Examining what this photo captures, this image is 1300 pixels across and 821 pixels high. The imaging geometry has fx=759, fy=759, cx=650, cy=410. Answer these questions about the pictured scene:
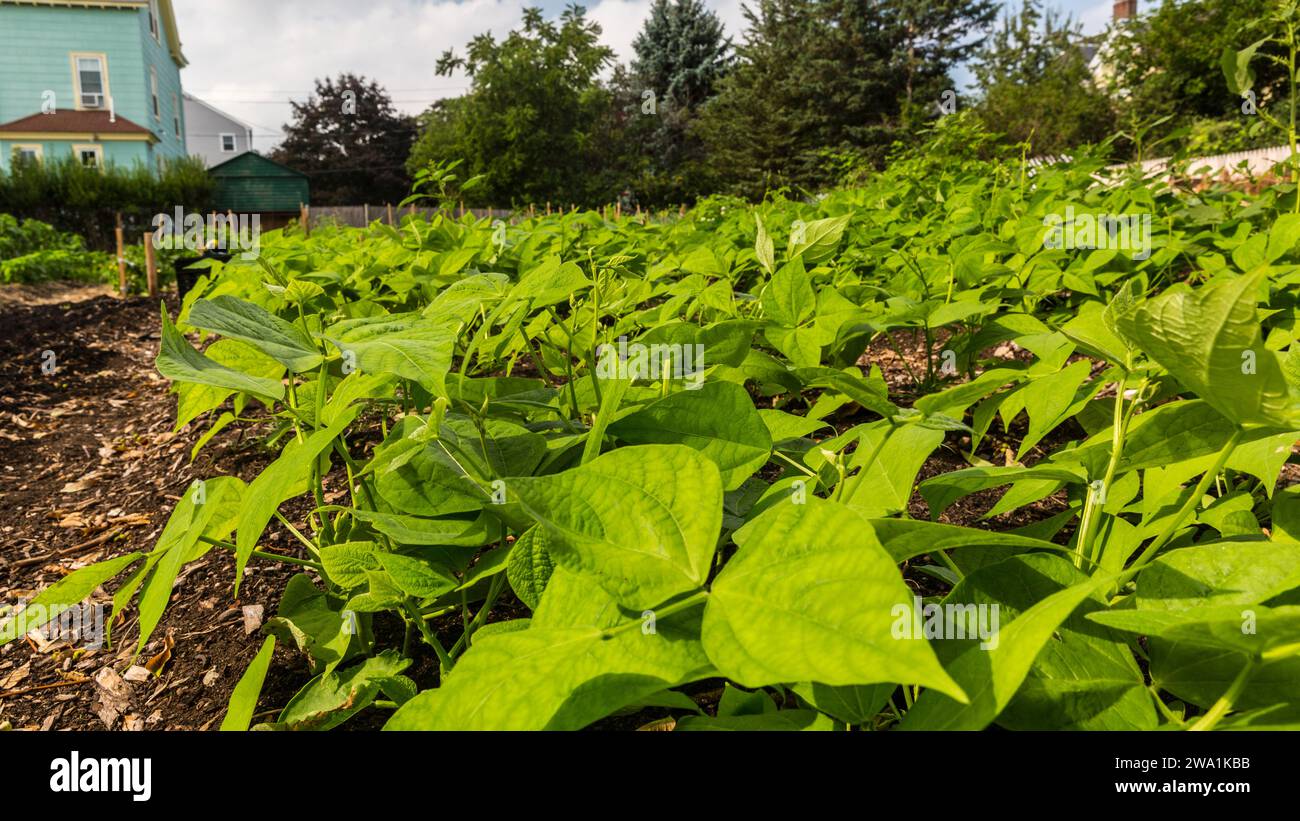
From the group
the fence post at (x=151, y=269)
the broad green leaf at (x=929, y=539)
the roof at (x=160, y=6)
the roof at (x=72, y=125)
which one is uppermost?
the roof at (x=160, y=6)

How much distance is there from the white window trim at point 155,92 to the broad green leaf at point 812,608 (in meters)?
33.1

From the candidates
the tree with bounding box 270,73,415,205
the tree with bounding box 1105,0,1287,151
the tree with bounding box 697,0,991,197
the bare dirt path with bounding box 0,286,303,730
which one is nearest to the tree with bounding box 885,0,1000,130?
the tree with bounding box 697,0,991,197

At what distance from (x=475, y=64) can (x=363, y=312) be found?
34043mm

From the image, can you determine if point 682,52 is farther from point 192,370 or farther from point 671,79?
point 192,370

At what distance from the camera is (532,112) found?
101 feet

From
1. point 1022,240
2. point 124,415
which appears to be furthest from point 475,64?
point 1022,240

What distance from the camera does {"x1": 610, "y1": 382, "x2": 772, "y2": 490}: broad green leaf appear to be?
0.81 metres

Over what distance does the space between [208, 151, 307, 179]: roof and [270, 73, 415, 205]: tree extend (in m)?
7.96

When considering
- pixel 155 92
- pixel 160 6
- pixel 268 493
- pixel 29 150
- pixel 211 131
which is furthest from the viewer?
pixel 211 131

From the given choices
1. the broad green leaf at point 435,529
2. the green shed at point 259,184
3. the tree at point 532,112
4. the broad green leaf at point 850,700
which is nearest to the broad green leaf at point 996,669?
the broad green leaf at point 850,700

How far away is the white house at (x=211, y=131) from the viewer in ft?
156

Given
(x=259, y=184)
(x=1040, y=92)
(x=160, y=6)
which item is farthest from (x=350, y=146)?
(x=1040, y=92)

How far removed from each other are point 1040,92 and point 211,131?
47105mm

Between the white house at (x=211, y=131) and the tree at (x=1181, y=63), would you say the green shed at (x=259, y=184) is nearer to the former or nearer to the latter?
the white house at (x=211, y=131)
